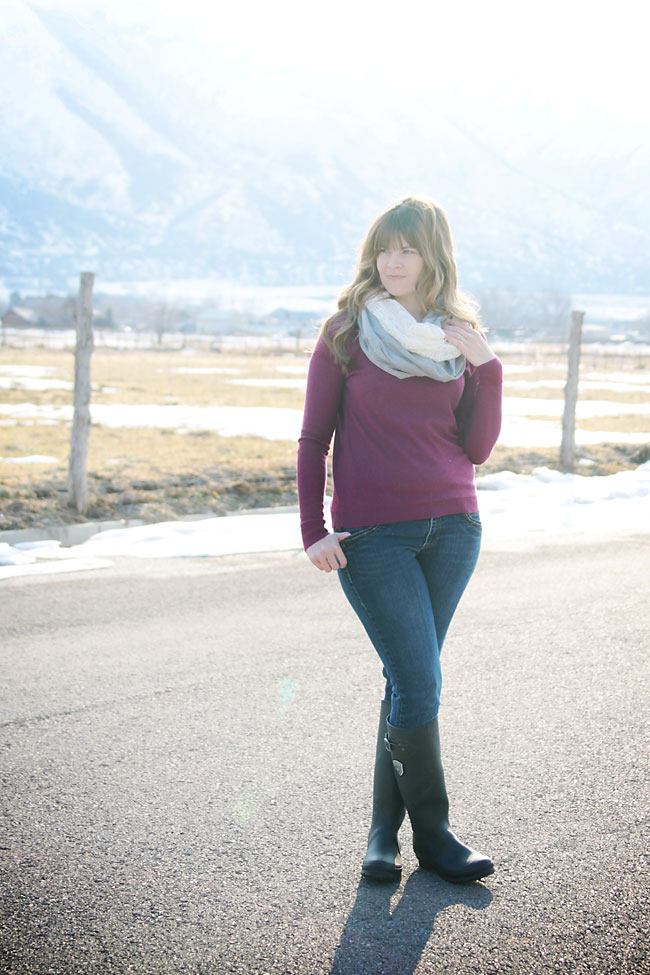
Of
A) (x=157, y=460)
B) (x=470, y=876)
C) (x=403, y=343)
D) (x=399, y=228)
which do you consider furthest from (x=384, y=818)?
(x=157, y=460)

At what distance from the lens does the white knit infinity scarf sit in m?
2.41

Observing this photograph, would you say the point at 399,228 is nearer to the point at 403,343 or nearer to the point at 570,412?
the point at 403,343

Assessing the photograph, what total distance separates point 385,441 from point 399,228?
23.6 inches

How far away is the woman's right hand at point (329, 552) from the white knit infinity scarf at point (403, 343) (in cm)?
47

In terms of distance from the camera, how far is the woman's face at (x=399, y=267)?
2525mm

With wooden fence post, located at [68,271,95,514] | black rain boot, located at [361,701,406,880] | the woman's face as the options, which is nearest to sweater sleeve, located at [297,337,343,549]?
the woman's face

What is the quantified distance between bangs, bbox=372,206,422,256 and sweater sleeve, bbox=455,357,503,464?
396 mm

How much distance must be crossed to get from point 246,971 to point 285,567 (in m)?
4.31

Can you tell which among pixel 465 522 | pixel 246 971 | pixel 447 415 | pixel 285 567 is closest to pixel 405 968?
pixel 246 971

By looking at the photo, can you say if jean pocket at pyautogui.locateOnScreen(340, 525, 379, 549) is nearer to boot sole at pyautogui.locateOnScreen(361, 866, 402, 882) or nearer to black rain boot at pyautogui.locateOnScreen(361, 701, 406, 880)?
black rain boot at pyautogui.locateOnScreen(361, 701, 406, 880)

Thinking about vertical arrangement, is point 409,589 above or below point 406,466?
below

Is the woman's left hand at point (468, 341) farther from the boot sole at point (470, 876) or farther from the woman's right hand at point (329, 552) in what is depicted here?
the boot sole at point (470, 876)

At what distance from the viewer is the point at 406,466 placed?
245 cm

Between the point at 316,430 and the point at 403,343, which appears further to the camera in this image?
the point at 316,430
